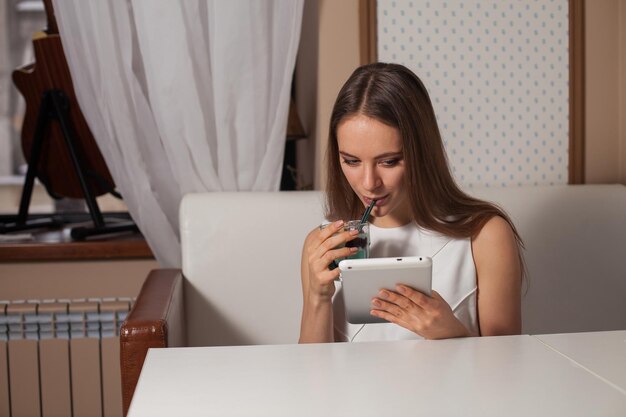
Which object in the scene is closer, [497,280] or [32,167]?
[497,280]

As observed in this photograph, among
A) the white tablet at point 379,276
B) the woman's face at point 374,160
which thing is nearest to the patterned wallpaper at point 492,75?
the woman's face at point 374,160

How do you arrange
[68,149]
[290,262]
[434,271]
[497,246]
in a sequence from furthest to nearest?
[68,149], [290,262], [434,271], [497,246]

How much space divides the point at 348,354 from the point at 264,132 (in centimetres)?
119

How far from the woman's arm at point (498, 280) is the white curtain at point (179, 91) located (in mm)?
813

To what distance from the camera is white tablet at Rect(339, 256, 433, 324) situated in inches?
51.9

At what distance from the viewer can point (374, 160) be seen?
5.24 ft

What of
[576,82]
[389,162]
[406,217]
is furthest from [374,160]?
[576,82]

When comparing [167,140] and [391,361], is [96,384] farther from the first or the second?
[391,361]

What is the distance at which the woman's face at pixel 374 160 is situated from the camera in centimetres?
159

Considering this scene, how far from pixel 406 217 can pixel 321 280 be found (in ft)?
1.19

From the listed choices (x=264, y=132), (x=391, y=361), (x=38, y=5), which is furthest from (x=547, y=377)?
(x=38, y=5)

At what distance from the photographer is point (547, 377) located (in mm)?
1104

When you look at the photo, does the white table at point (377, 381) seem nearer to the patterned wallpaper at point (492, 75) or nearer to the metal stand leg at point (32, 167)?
the patterned wallpaper at point (492, 75)

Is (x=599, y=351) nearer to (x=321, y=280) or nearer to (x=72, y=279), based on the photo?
(x=321, y=280)
